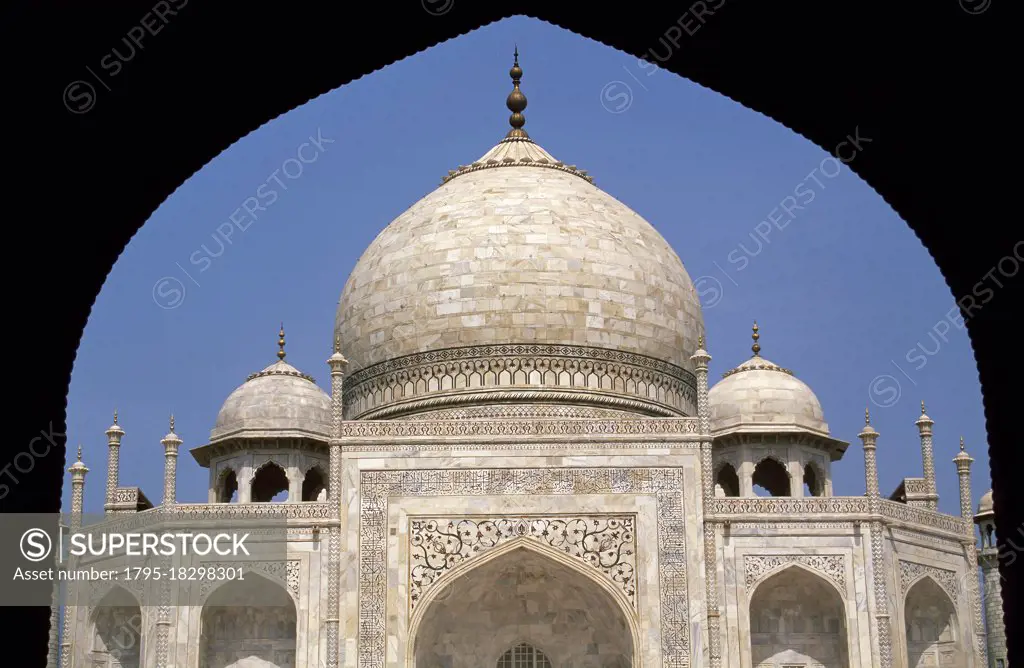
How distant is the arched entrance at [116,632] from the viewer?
70.9 feet

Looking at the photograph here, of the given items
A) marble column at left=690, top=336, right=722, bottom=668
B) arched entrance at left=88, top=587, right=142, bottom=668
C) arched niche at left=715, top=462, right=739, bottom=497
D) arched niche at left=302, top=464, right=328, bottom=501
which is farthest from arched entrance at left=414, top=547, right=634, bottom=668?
arched niche at left=715, top=462, right=739, bottom=497

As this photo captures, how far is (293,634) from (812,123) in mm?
16489

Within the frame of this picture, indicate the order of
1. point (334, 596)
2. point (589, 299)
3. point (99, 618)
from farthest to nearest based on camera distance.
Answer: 1. point (589, 299)
2. point (99, 618)
3. point (334, 596)

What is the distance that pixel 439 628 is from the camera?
21266 millimetres

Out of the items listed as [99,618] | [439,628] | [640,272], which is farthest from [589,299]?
[99,618]

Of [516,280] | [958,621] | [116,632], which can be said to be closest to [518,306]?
[516,280]

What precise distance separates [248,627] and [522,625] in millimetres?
3404


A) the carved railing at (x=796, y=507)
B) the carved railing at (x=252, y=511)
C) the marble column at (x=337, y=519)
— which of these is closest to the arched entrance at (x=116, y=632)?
the carved railing at (x=252, y=511)

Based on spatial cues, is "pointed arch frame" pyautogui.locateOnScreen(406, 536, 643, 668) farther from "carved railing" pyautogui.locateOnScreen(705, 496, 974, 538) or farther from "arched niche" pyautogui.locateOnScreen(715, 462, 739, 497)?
"arched niche" pyautogui.locateOnScreen(715, 462, 739, 497)

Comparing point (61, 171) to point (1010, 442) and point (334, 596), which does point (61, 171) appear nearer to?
point (1010, 442)

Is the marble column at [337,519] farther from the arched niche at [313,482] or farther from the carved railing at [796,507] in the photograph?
the carved railing at [796,507]

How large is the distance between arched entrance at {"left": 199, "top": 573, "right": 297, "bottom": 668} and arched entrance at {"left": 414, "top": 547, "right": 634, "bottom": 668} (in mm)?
1746

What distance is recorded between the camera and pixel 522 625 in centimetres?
2142

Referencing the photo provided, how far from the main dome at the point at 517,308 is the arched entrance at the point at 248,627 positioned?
3558 millimetres
